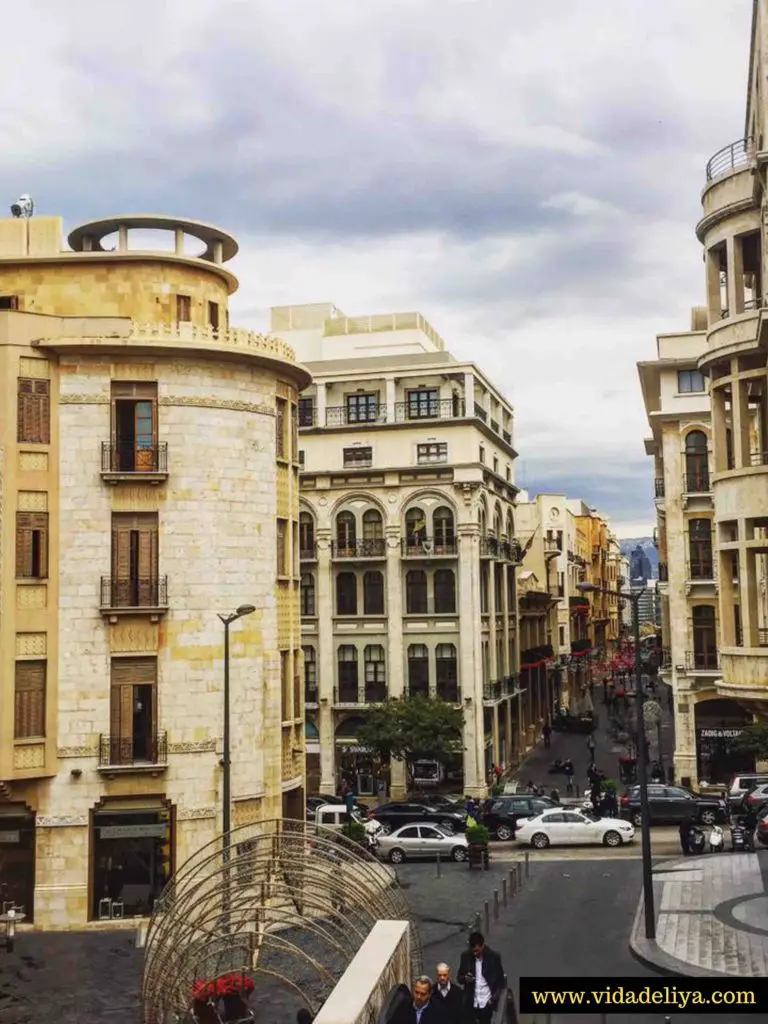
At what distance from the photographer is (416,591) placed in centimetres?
5697

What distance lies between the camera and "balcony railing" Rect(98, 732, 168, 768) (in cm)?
2986

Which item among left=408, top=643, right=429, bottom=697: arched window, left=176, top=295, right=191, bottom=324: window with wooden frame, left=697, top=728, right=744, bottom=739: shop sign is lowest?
left=697, top=728, right=744, bottom=739: shop sign

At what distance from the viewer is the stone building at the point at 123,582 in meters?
29.7

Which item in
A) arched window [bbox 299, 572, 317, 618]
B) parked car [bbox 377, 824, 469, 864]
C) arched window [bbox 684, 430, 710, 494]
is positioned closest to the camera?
parked car [bbox 377, 824, 469, 864]

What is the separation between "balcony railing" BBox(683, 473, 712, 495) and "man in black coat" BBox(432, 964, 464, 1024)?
130 ft

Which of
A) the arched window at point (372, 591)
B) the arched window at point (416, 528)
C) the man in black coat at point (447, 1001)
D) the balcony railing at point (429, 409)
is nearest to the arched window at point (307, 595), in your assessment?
the arched window at point (372, 591)

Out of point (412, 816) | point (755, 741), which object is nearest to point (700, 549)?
point (755, 741)

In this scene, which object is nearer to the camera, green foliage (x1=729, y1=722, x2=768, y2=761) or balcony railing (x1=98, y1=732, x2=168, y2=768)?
balcony railing (x1=98, y1=732, x2=168, y2=768)

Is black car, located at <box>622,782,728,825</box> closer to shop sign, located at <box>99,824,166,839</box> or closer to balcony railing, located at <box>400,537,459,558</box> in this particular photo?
balcony railing, located at <box>400,537,459,558</box>

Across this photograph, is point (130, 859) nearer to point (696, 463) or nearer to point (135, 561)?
point (135, 561)

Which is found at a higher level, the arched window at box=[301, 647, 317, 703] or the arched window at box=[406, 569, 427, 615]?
the arched window at box=[406, 569, 427, 615]

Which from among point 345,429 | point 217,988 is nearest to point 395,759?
point 345,429

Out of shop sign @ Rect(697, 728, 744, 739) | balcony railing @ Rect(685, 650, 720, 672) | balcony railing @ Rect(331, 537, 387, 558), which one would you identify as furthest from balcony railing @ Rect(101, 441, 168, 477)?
shop sign @ Rect(697, 728, 744, 739)

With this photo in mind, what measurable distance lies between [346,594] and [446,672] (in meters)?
6.54
